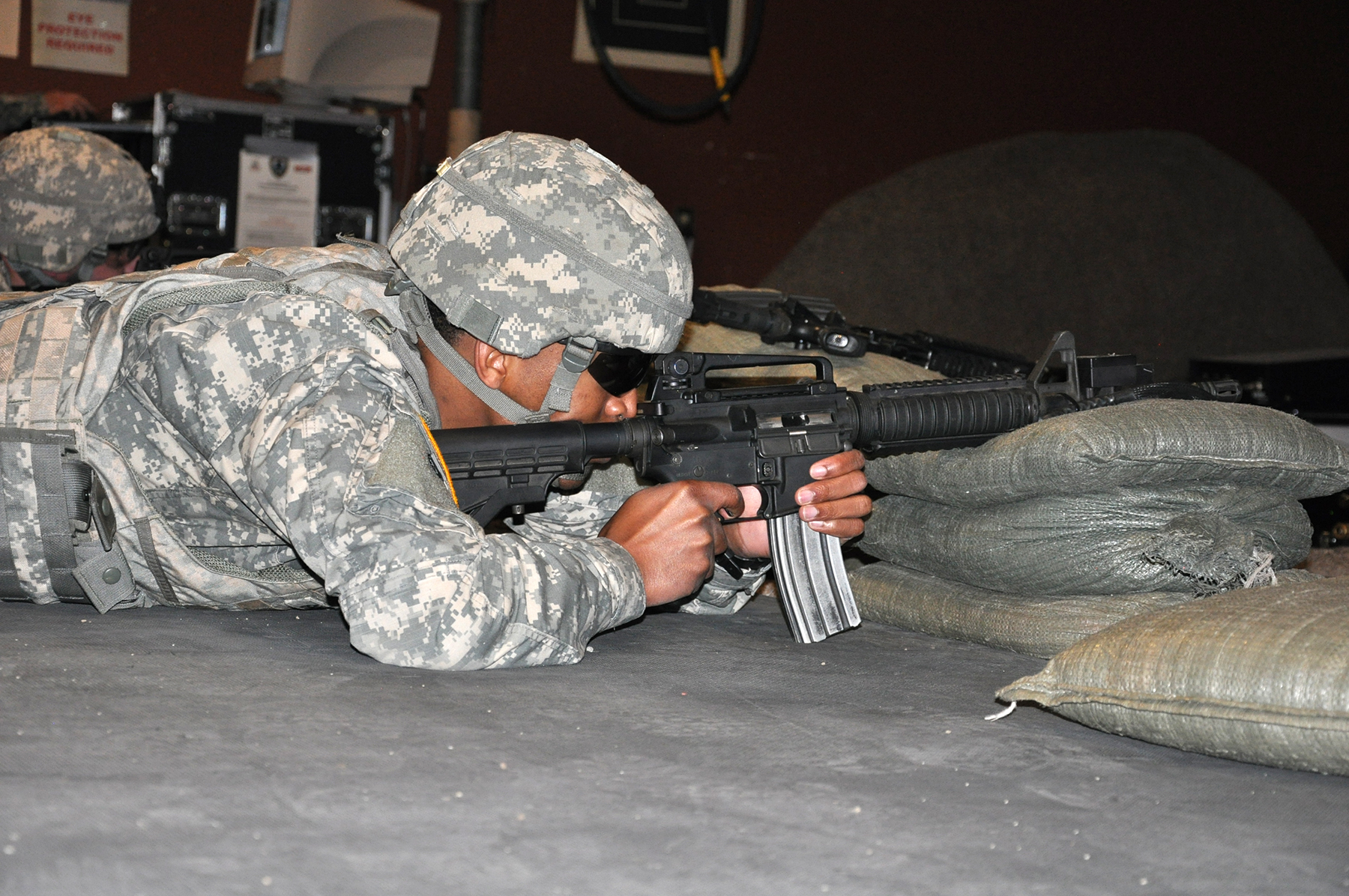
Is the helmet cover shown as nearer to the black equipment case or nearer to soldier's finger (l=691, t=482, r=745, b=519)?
soldier's finger (l=691, t=482, r=745, b=519)

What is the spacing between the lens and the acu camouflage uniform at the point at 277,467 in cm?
142

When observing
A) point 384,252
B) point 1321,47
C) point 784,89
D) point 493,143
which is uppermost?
point 1321,47

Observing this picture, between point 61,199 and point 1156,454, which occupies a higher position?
point 61,199

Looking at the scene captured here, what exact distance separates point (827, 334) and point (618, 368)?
3.22 feet

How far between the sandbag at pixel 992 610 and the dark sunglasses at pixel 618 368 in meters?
0.65

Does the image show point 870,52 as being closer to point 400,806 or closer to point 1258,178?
point 1258,178

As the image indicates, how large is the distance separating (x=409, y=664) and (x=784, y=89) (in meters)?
4.76

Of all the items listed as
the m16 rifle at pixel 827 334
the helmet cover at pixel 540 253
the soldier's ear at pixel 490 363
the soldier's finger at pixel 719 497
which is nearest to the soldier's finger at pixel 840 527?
the soldier's finger at pixel 719 497

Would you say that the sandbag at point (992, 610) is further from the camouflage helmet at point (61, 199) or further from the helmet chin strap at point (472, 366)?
the camouflage helmet at point (61, 199)

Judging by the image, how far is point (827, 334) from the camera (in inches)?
103

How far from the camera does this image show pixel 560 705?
1.38m

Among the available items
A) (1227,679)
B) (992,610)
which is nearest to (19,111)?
(992,610)

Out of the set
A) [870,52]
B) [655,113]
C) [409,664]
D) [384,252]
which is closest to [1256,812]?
[409,664]

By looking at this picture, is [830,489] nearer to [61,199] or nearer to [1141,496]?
[1141,496]
